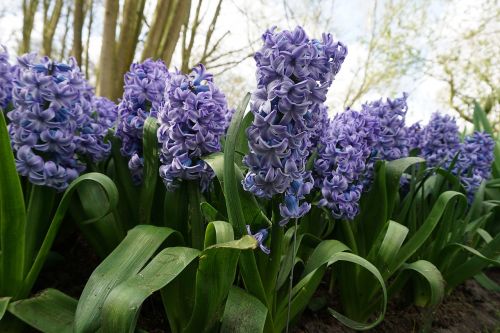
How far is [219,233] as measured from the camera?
3.62 feet

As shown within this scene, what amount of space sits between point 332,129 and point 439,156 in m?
1.19

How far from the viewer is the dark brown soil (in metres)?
1.67

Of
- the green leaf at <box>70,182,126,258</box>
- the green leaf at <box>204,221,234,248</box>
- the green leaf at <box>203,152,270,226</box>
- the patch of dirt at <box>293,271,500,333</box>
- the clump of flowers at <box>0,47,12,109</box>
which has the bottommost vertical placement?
the patch of dirt at <box>293,271,500,333</box>

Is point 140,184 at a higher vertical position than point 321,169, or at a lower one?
lower

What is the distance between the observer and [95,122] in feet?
5.84

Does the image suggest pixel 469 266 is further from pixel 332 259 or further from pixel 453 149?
pixel 332 259

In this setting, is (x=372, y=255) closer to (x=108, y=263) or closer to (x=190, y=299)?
(x=190, y=299)

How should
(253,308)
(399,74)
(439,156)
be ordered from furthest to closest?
(399,74) < (439,156) < (253,308)

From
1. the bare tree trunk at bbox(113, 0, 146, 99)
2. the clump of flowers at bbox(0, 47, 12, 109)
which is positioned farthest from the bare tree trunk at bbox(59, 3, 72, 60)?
the clump of flowers at bbox(0, 47, 12, 109)

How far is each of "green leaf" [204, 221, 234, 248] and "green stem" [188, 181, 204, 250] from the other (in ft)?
0.84

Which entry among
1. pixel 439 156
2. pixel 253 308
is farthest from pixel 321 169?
pixel 439 156

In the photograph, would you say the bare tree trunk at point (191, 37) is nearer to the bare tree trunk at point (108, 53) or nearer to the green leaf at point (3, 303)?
the bare tree trunk at point (108, 53)

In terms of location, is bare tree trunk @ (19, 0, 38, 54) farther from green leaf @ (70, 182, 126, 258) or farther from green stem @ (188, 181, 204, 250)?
green stem @ (188, 181, 204, 250)

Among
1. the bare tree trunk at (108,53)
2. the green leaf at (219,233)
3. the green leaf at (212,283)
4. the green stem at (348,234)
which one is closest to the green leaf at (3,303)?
the green leaf at (212,283)
